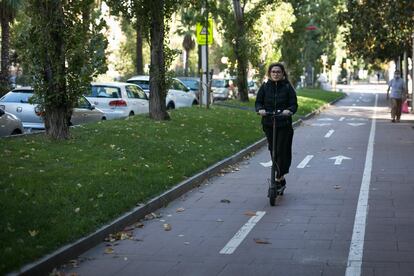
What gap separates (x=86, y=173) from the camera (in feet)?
30.7

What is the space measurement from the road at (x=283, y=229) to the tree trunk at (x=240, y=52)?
17.2 meters

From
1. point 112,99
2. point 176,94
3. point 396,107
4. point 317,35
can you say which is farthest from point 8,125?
point 317,35

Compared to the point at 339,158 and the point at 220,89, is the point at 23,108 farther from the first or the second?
the point at 220,89

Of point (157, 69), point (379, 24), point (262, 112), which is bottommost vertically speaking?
point (262, 112)

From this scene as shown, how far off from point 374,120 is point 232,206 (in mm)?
18750

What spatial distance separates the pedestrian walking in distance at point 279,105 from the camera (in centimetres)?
912

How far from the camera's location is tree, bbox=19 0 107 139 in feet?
39.5

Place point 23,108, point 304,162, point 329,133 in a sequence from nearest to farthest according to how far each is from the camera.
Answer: point 304,162 < point 23,108 < point 329,133

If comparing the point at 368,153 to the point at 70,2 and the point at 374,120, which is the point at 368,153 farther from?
the point at 374,120

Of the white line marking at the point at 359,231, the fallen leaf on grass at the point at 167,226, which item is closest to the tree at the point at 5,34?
the white line marking at the point at 359,231

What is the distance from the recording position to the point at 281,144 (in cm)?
922

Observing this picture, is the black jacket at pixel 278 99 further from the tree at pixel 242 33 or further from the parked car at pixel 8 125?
→ the tree at pixel 242 33

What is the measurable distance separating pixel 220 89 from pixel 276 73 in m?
30.4

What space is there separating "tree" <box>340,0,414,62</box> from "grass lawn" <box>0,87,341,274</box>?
1301 cm
